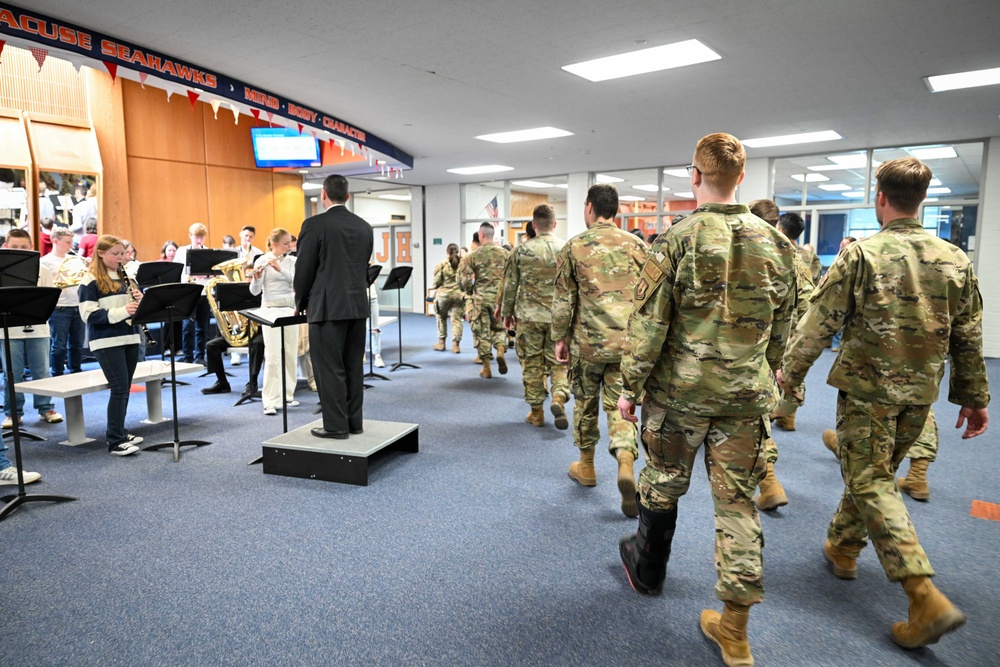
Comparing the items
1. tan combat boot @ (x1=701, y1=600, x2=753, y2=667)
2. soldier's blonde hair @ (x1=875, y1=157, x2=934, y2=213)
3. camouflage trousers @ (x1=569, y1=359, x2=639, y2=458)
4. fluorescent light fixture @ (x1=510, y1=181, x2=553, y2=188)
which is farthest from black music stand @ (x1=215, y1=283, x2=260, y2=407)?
fluorescent light fixture @ (x1=510, y1=181, x2=553, y2=188)

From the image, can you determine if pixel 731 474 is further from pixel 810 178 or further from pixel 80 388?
pixel 810 178

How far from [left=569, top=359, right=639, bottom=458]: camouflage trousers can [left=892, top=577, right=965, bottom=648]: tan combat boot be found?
155 centimetres

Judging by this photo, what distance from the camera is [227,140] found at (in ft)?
33.7

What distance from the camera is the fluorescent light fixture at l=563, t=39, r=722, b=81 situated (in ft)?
17.1

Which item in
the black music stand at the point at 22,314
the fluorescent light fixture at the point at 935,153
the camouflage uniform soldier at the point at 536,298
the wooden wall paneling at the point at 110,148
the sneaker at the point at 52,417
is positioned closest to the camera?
the black music stand at the point at 22,314

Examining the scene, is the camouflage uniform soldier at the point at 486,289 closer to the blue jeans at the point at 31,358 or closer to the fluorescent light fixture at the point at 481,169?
the blue jeans at the point at 31,358

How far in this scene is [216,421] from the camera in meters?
5.43

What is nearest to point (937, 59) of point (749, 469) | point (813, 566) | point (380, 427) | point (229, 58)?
point (813, 566)

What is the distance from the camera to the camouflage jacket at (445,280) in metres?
9.10

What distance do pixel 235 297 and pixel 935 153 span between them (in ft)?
36.5

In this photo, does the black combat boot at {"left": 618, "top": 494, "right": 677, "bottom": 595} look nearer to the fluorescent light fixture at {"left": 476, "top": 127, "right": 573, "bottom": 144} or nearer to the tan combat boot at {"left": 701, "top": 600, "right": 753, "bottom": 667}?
the tan combat boot at {"left": 701, "top": 600, "right": 753, "bottom": 667}

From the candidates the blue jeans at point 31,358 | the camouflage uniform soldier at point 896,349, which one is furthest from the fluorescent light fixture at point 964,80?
the blue jeans at point 31,358

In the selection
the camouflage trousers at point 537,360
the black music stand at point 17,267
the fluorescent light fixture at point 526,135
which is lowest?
the camouflage trousers at point 537,360

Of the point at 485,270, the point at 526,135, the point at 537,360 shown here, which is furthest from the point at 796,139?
the point at 537,360
